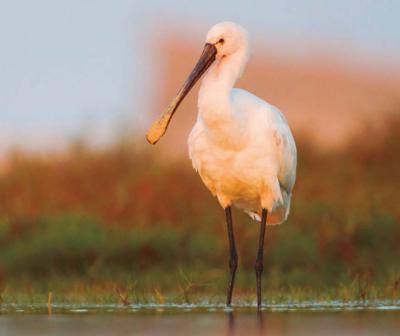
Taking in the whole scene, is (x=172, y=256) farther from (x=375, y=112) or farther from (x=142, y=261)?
(x=375, y=112)

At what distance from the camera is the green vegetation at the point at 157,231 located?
17.2 m

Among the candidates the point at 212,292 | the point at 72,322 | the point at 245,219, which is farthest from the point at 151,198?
the point at 72,322

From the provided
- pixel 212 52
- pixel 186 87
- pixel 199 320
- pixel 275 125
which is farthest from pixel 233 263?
pixel 199 320

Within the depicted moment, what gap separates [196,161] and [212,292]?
2.43 m

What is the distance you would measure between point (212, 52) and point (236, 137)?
0.81 metres

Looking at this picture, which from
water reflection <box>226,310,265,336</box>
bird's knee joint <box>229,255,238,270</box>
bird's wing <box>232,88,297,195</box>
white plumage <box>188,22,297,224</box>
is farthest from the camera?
bird's knee joint <box>229,255,238,270</box>

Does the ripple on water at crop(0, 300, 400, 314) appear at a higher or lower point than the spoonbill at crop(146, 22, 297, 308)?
lower

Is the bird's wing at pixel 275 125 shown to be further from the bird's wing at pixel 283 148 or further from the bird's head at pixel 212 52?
the bird's head at pixel 212 52

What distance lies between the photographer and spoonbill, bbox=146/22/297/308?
12.7m

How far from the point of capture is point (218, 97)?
40.9 ft

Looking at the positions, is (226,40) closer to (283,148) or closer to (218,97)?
(218,97)

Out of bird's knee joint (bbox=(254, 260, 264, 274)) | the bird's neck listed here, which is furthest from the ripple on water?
the bird's neck

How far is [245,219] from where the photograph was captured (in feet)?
61.5

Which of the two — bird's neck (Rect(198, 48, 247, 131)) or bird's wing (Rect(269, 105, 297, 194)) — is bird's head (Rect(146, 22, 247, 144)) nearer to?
bird's neck (Rect(198, 48, 247, 131))
